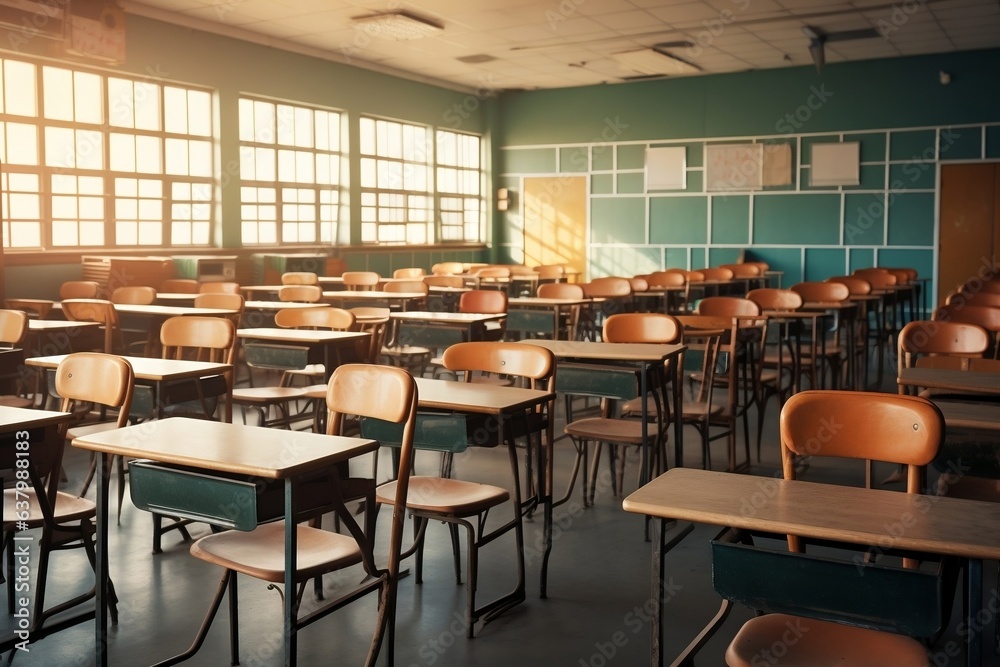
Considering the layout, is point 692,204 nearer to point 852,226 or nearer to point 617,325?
point 852,226

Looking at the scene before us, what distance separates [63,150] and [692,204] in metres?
8.82

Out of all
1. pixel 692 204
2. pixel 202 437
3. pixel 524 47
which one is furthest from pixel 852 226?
pixel 202 437

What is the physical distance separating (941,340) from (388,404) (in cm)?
262

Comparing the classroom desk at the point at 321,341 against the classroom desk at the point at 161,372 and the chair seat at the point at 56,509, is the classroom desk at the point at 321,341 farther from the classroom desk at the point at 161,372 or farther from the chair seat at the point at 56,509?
the chair seat at the point at 56,509

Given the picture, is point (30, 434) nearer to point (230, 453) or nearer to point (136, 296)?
point (230, 453)

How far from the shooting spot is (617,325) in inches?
189

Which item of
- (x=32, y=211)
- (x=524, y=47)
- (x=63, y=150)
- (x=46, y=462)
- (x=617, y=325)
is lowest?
(x=46, y=462)

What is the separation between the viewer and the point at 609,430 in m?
4.21

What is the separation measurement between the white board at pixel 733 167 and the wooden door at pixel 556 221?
208cm

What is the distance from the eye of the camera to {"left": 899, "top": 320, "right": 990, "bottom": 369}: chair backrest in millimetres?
4035

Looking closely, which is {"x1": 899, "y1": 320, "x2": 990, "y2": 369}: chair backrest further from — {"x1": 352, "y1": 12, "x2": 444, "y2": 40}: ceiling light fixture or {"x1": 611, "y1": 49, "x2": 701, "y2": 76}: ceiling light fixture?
{"x1": 611, "y1": 49, "x2": 701, "y2": 76}: ceiling light fixture

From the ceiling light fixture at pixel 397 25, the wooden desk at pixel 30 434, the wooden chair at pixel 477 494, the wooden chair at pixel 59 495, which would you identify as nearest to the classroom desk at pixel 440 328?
the wooden chair at pixel 477 494

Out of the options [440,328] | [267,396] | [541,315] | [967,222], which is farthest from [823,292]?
[967,222]

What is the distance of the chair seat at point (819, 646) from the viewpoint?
1.87 m
